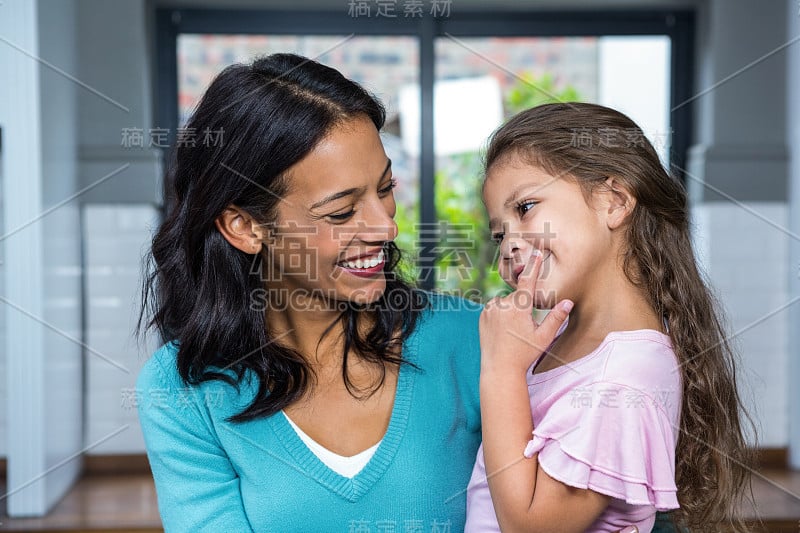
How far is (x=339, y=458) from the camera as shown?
112 cm

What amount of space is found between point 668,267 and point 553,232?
176mm

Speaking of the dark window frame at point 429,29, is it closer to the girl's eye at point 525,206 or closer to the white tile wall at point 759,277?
the white tile wall at point 759,277

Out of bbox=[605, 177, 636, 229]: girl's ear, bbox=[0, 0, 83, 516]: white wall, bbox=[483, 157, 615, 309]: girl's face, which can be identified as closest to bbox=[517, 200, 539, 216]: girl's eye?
bbox=[483, 157, 615, 309]: girl's face

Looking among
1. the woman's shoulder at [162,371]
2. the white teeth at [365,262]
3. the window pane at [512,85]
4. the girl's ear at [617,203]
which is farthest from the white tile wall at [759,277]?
the woman's shoulder at [162,371]

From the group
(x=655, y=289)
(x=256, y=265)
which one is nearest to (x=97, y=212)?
(x=256, y=265)

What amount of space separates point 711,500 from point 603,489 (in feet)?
0.90

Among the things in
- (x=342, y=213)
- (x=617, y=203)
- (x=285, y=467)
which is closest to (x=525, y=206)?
(x=617, y=203)

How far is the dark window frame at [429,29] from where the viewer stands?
3119 mm

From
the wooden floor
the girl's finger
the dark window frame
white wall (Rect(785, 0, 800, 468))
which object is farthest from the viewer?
the dark window frame

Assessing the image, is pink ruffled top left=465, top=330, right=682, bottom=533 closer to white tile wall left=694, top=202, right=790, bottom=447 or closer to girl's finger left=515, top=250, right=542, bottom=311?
girl's finger left=515, top=250, right=542, bottom=311

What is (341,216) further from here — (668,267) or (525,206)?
(668,267)

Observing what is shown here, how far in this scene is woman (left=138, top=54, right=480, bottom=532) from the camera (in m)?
1.09

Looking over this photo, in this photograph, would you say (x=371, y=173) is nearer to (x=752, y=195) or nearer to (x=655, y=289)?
(x=655, y=289)

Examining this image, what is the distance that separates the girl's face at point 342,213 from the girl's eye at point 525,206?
16 centimetres
